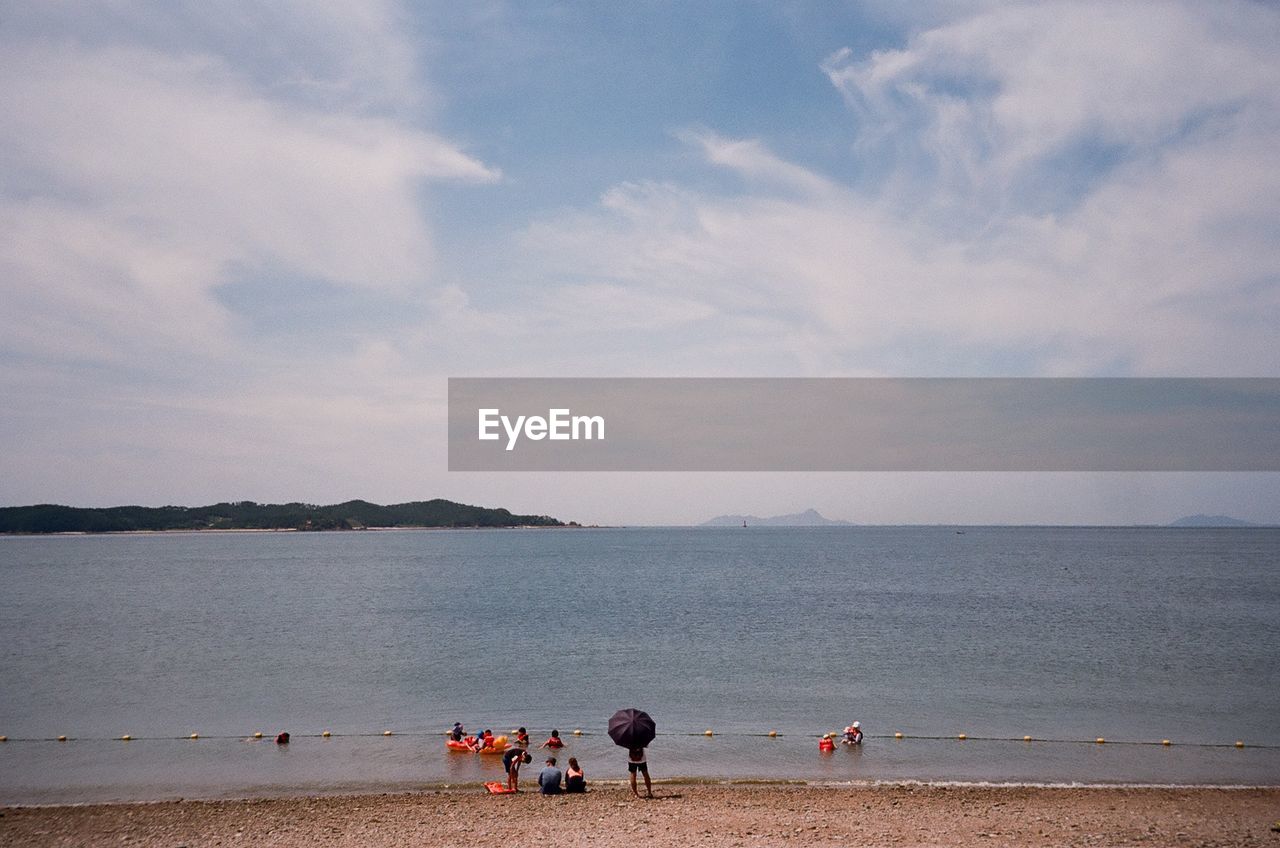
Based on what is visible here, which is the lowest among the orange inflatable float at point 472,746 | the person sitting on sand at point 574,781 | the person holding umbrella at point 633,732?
the orange inflatable float at point 472,746

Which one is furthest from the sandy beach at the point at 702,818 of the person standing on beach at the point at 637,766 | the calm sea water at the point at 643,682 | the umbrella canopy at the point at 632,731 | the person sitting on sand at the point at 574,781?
the calm sea water at the point at 643,682

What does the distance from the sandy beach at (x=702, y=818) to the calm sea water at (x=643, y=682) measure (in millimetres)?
2209

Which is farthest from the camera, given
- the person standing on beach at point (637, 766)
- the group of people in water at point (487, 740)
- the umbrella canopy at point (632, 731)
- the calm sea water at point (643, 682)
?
the group of people in water at point (487, 740)

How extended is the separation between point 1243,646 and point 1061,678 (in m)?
15.9

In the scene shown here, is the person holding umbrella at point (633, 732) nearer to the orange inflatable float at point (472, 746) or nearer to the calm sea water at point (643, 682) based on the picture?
the calm sea water at point (643, 682)

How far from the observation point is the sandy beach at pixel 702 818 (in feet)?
53.5

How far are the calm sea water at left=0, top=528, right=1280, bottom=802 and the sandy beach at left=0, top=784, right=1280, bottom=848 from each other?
221cm

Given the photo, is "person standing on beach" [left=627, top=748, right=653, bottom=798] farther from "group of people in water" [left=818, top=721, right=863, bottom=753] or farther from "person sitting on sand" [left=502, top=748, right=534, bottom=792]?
"group of people in water" [left=818, top=721, right=863, bottom=753]

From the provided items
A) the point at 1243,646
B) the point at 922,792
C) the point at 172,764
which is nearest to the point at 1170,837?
the point at 922,792

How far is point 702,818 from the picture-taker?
17.8 meters

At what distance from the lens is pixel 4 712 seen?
3094cm

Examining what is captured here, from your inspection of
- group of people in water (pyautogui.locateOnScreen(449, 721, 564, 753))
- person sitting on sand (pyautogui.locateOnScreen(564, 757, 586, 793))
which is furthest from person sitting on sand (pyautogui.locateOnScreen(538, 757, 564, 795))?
group of people in water (pyautogui.locateOnScreen(449, 721, 564, 753))

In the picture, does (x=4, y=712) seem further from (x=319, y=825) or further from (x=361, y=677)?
(x=319, y=825)

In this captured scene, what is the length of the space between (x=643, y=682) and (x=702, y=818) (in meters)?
18.0
